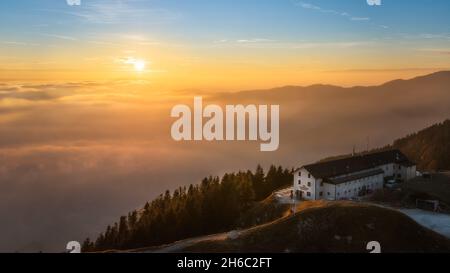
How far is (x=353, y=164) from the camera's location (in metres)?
53.7

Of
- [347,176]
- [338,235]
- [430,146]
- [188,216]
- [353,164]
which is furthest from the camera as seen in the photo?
→ [430,146]

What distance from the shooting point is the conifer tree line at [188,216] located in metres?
51.2

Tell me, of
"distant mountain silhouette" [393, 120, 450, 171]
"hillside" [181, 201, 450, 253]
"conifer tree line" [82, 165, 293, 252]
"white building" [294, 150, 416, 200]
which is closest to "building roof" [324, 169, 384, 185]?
"white building" [294, 150, 416, 200]

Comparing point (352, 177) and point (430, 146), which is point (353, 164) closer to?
point (352, 177)

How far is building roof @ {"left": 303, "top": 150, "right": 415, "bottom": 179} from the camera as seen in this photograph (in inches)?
1991

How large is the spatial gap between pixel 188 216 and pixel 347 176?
1798 cm

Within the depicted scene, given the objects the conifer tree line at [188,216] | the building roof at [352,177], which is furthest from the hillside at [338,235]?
the conifer tree line at [188,216]

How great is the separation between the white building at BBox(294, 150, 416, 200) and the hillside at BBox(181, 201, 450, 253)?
1330 cm

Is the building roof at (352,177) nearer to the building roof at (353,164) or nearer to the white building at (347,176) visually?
the white building at (347,176)

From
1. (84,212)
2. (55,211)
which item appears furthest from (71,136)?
(84,212)

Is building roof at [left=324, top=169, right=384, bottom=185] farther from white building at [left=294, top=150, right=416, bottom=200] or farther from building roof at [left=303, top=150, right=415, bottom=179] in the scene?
building roof at [left=303, top=150, right=415, bottom=179]

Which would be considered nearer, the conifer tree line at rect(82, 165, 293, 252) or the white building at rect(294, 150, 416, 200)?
the white building at rect(294, 150, 416, 200)

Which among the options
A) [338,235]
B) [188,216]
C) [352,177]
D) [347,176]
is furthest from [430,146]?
[338,235]

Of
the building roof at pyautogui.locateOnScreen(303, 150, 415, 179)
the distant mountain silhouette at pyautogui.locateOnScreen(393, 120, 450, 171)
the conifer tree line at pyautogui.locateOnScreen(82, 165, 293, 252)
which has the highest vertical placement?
the building roof at pyautogui.locateOnScreen(303, 150, 415, 179)
